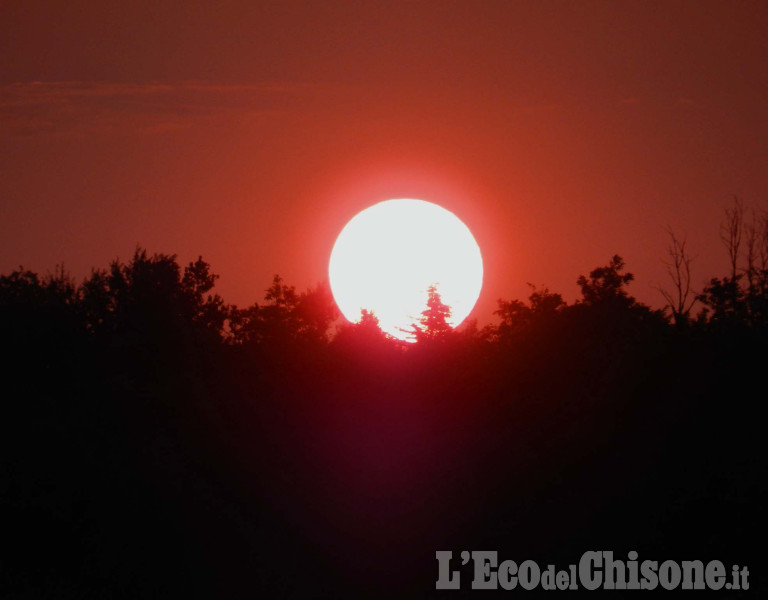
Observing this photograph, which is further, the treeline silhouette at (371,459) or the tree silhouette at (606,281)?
the tree silhouette at (606,281)

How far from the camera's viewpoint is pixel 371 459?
2825 centimetres

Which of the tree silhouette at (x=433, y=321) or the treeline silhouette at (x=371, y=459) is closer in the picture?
the treeline silhouette at (x=371, y=459)

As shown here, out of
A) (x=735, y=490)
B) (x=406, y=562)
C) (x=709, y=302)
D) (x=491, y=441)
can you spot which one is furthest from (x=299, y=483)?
(x=709, y=302)

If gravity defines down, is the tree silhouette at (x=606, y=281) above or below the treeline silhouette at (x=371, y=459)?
above

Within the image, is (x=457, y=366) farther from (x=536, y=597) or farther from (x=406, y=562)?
(x=536, y=597)

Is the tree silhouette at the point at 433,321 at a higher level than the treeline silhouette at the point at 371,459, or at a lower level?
higher

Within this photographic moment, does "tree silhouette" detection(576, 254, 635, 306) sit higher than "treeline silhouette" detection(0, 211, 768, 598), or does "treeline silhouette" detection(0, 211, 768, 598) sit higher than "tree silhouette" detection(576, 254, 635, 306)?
"tree silhouette" detection(576, 254, 635, 306)

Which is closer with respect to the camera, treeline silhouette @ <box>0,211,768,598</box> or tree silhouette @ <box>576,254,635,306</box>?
treeline silhouette @ <box>0,211,768,598</box>

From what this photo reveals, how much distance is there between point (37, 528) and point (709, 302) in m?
30.2

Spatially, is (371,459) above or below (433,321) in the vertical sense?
below

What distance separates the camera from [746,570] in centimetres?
2069

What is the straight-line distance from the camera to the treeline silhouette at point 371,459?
956 inches

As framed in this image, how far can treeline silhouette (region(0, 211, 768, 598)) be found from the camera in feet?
79.7

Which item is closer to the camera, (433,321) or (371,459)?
(371,459)
